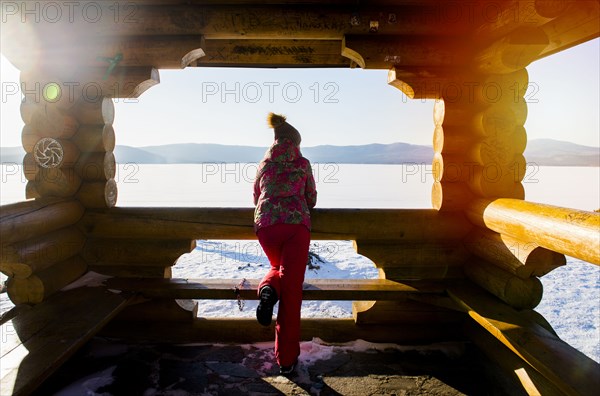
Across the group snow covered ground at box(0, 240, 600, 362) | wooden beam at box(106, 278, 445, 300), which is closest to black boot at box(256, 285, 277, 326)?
wooden beam at box(106, 278, 445, 300)

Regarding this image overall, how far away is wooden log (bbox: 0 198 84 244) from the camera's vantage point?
294 cm

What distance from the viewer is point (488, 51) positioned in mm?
3418

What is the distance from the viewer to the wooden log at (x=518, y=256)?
3.06 metres

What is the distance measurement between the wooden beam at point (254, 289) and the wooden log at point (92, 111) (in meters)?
1.78

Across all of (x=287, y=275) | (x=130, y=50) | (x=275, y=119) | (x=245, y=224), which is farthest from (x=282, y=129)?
(x=130, y=50)

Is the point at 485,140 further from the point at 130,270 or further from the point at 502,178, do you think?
the point at 130,270

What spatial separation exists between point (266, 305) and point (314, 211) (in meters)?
1.29

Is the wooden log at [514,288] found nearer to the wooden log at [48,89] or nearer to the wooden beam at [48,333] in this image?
the wooden beam at [48,333]

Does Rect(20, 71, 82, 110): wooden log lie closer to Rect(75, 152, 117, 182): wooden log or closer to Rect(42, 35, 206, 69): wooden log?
Rect(42, 35, 206, 69): wooden log

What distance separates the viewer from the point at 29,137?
3686 millimetres

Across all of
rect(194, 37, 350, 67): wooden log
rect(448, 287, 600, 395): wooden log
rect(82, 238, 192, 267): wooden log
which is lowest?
rect(448, 287, 600, 395): wooden log

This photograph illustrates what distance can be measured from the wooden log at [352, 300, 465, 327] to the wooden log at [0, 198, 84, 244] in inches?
129

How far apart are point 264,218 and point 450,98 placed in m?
2.44

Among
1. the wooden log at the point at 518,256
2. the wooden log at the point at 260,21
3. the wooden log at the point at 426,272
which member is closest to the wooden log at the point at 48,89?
the wooden log at the point at 260,21
